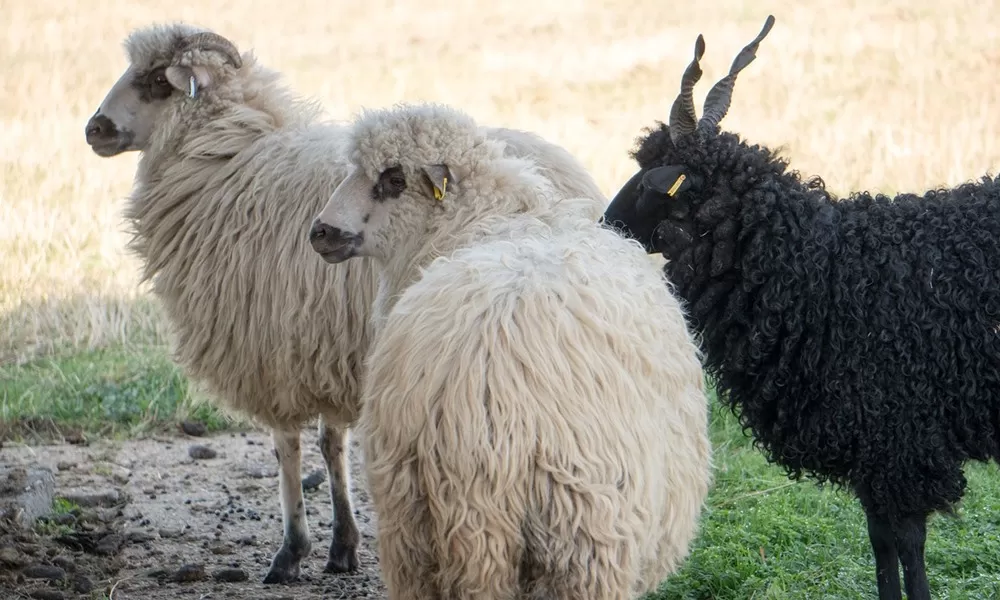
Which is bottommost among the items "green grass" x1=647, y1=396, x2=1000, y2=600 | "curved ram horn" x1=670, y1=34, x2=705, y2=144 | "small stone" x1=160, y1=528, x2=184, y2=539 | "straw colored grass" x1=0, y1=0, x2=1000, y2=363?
"small stone" x1=160, y1=528, x2=184, y2=539

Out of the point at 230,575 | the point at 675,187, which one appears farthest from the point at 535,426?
the point at 230,575

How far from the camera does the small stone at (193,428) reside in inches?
298

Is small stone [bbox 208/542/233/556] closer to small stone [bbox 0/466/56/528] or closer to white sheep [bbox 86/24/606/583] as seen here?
white sheep [bbox 86/24/606/583]

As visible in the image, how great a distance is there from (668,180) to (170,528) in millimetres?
3252

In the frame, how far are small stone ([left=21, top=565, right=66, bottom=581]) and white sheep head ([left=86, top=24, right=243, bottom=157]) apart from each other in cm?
205

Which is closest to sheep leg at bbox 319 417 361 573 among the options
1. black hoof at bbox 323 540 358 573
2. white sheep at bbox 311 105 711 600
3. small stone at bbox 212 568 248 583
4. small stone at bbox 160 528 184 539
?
black hoof at bbox 323 540 358 573

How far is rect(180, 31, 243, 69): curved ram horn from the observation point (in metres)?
5.88

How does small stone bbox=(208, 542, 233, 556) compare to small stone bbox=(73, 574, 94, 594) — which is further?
small stone bbox=(208, 542, 233, 556)

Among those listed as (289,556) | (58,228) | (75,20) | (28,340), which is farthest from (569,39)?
(289,556)

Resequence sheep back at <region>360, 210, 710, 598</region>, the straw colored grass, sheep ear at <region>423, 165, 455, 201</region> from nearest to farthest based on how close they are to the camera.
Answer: sheep back at <region>360, 210, 710, 598</region> → sheep ear at <region>423, 165, 455, 201</region> → the straw colored grass

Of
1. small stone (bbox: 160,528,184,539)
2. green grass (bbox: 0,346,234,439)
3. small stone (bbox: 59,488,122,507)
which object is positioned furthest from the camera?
green grass (bbox: 0,346,234,439)

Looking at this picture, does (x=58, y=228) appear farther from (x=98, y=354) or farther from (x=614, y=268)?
(x=614, y=268)

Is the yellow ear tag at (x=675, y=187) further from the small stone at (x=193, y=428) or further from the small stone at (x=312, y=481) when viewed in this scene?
the small stone at (x=193, y=428)

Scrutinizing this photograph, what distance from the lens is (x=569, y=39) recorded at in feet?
65.6
